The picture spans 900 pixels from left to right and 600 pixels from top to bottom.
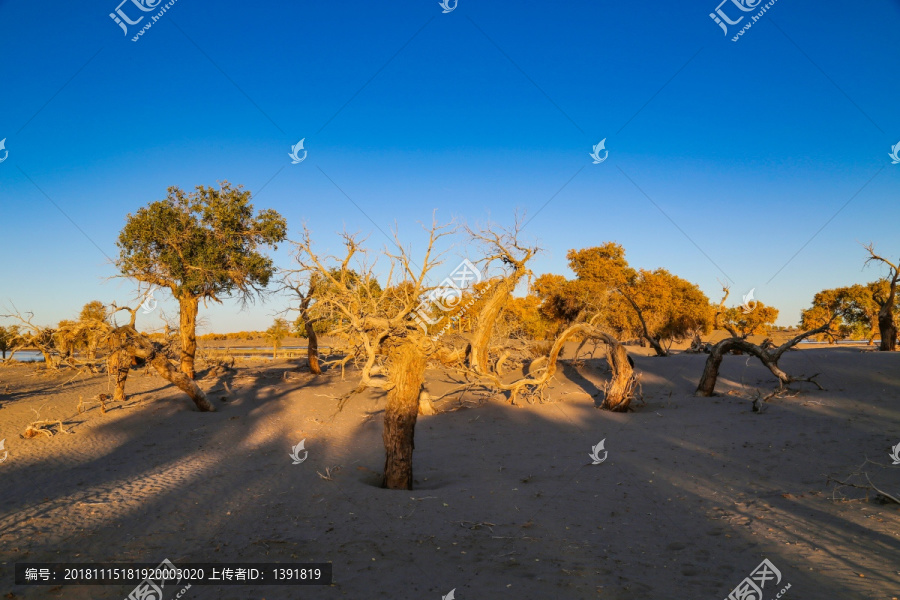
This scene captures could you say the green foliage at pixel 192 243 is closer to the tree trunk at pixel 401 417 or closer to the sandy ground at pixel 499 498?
the sandy ground at pixel 499 498

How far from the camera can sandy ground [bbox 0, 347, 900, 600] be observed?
506 centimetres

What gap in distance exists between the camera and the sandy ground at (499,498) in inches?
199

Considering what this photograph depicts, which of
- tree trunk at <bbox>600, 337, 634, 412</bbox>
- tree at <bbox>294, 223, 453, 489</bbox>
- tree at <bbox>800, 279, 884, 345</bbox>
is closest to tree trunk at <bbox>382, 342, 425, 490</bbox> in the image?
tree at <bbox>294, 223, 453, 489</bbox>

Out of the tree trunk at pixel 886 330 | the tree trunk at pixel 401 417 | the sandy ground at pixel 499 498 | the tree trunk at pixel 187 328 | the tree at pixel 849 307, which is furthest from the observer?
the tree at pixel 849 307

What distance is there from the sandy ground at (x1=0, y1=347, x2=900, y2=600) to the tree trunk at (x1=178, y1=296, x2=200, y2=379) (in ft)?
16.4

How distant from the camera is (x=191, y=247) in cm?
2033

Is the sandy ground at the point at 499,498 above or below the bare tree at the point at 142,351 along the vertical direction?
below

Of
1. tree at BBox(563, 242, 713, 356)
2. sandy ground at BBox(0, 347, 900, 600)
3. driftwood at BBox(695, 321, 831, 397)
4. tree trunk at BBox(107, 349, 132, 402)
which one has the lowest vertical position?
sandy ground at BBox(0, 347, 900, 600)

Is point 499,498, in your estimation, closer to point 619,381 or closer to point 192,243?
point 619,381

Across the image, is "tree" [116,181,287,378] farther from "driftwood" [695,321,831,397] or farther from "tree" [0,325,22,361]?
"driftwood" [695,321,831,397]

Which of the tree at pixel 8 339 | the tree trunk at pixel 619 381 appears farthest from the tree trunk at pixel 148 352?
the tree trunk at pixel 619 381

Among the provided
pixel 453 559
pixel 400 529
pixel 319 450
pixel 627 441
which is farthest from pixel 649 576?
pixel 319 450

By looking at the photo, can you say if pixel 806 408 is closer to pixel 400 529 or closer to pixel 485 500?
pixel 485 500

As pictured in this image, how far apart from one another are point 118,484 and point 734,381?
1814cm
